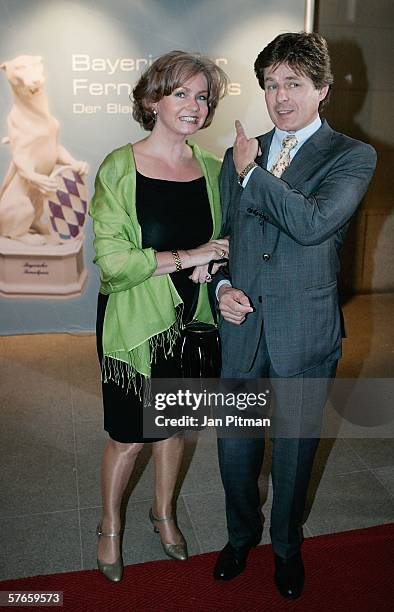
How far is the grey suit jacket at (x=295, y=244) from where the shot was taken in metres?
1.77

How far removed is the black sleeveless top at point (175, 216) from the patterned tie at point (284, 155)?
327mm

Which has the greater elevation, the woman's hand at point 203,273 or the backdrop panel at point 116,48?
the backdrop panel at point 116,48

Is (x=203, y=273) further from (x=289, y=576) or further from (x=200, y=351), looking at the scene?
(x=289, y=576)

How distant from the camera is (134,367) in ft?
7.11

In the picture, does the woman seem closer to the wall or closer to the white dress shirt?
the white dress shirt

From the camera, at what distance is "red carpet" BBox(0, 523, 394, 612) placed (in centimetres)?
220

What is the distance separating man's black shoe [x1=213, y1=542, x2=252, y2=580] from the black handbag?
0.69 m

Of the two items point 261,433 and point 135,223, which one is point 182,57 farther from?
point 261,433

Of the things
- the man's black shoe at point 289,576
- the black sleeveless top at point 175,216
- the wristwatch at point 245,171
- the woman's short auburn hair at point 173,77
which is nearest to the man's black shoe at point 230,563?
the man's black shoe at point 289,576

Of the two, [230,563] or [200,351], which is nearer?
[200,351]

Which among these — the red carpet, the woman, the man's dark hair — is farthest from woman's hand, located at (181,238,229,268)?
the red carpet

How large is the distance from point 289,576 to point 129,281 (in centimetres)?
120

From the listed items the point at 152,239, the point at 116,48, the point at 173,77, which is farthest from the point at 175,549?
the point at 116,48

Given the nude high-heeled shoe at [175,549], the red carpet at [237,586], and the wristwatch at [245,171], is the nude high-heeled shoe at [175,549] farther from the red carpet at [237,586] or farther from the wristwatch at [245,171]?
the wristwatch at [245,171]
